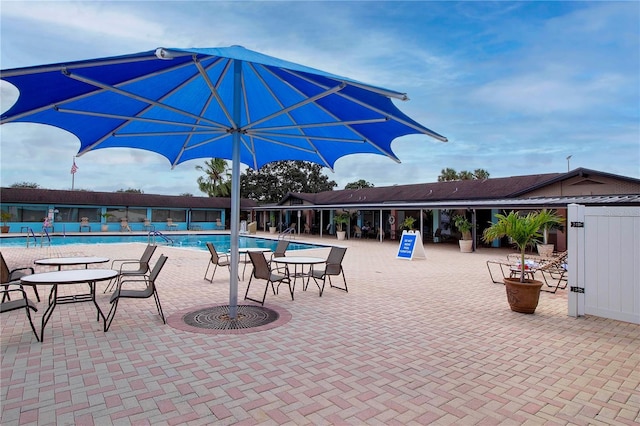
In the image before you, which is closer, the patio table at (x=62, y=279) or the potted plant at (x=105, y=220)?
the patio table at (x=62, y=279)

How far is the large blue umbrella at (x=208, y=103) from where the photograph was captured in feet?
10.2

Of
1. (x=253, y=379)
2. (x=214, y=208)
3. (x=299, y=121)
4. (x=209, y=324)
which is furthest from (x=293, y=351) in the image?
(x=214, y=208)

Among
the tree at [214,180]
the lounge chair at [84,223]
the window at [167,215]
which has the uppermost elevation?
the tree at [214,180]

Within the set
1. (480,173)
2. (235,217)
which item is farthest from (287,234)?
(480,173)

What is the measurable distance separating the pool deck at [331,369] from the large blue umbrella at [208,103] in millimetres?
1362

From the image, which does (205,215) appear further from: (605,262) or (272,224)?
(605,262)

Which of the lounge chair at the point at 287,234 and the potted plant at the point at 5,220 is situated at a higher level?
the potted plant at the point at 5,220

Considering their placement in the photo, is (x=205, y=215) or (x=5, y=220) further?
(x=205, y=215)

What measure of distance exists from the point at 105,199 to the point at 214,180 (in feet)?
41.7

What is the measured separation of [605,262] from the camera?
5207 mm

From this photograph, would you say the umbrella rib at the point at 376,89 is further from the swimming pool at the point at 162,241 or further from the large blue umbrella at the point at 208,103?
the swimming pool at the point at 162,241

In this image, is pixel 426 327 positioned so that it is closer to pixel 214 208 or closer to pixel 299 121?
pixel 299 121

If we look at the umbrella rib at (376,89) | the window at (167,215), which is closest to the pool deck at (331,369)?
the umbrella rib at (376,89)

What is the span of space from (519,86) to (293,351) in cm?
1582
